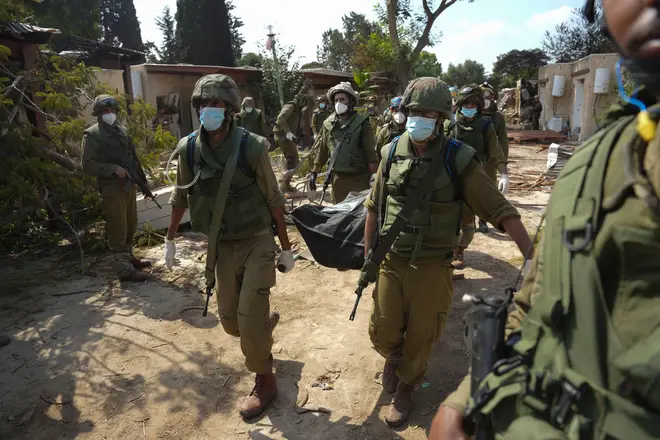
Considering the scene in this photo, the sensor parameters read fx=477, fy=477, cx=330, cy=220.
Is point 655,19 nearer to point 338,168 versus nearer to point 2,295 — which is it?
point 338,168

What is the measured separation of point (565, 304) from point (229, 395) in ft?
10.0

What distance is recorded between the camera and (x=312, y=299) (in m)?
4.92

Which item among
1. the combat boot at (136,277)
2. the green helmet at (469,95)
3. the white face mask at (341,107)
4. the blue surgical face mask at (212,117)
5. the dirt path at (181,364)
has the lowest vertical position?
the dirt path at (181,364)

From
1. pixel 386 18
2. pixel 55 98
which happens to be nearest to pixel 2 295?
pixel 55 98

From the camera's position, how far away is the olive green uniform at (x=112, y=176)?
17.6ft

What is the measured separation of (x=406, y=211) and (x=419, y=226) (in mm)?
118

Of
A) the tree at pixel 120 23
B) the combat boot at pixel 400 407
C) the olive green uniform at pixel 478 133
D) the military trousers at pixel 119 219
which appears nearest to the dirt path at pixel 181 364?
the combat boot at pixel 400 407

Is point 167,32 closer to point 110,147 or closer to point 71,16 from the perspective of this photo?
point 71,16

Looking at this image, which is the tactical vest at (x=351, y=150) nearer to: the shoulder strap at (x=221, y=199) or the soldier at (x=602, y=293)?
the shoulder strap at (x=221, y=199)

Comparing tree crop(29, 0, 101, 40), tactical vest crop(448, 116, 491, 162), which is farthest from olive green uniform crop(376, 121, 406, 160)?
tree crop(29, 0, 101, 40)

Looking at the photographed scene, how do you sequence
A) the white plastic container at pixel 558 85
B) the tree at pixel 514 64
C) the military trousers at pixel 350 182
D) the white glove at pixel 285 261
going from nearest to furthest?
the white glove at pixel 285 261 < the military trousers at pixel 350 182 < the white plastic container at pixel 558 85 < the tree at pixel 514 64

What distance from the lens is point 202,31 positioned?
26891 millimetres

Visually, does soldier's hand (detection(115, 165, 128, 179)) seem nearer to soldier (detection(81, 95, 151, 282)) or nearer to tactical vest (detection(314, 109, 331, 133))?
soldier (detection(81, 95, 151, 282))

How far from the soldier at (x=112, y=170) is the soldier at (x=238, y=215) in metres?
2.54
